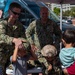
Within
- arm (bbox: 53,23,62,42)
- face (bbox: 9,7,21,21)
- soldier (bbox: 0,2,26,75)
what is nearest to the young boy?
soldier (bbox: 0,2,26,75)

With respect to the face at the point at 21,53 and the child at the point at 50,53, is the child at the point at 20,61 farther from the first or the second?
the child at the point at 50,53

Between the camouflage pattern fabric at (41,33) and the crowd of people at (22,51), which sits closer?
the crowd of people at (22,51)

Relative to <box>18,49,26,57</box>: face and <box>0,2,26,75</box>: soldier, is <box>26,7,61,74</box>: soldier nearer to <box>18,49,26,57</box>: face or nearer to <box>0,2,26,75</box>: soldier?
<box>0,2,26,75</box>: soldier

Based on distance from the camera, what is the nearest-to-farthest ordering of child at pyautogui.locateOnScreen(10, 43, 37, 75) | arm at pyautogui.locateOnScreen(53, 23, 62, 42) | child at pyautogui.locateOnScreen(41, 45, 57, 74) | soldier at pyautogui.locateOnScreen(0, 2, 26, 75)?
child at pyautogui.locateOnScreen(10, 43, 37, 75) < child at pyautogui.locateOnScreen(41, 45, 57, 74) < soldier at pyautogui.locateOnScreen(0, 2, 26, 75) < arm at pyautogui.locateOnScreen(53, 23, 62, 42)

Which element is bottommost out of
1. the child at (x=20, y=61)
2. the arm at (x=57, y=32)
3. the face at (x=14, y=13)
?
the child at (x=20, y=61)

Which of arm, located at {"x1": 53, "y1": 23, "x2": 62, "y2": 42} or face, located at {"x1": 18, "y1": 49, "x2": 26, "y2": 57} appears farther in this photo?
arm, located at {"x1": 53, "y1": 23, "x2": 62, "y2": 42}

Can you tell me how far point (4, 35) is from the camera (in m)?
4.29

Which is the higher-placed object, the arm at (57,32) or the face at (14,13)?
the face at (14,13)

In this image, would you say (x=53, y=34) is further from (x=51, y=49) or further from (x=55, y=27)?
(x=51, y=49)

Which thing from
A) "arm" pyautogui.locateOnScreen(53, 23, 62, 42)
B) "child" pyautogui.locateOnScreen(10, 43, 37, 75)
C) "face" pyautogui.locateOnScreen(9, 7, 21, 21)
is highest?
"face" pyautogui.locateOnScreen(9, 7, 21, 21)

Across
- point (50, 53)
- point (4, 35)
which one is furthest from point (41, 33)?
point (50, 53)

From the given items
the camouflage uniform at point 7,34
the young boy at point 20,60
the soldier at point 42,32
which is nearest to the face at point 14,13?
the camouflage uniform at point 7,34

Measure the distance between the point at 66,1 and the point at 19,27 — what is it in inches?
99.6

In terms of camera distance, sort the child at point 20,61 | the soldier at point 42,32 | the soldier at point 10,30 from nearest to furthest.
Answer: the child at point 20,61 < the soldier at point 10,30 < the soldier at point 42,32
